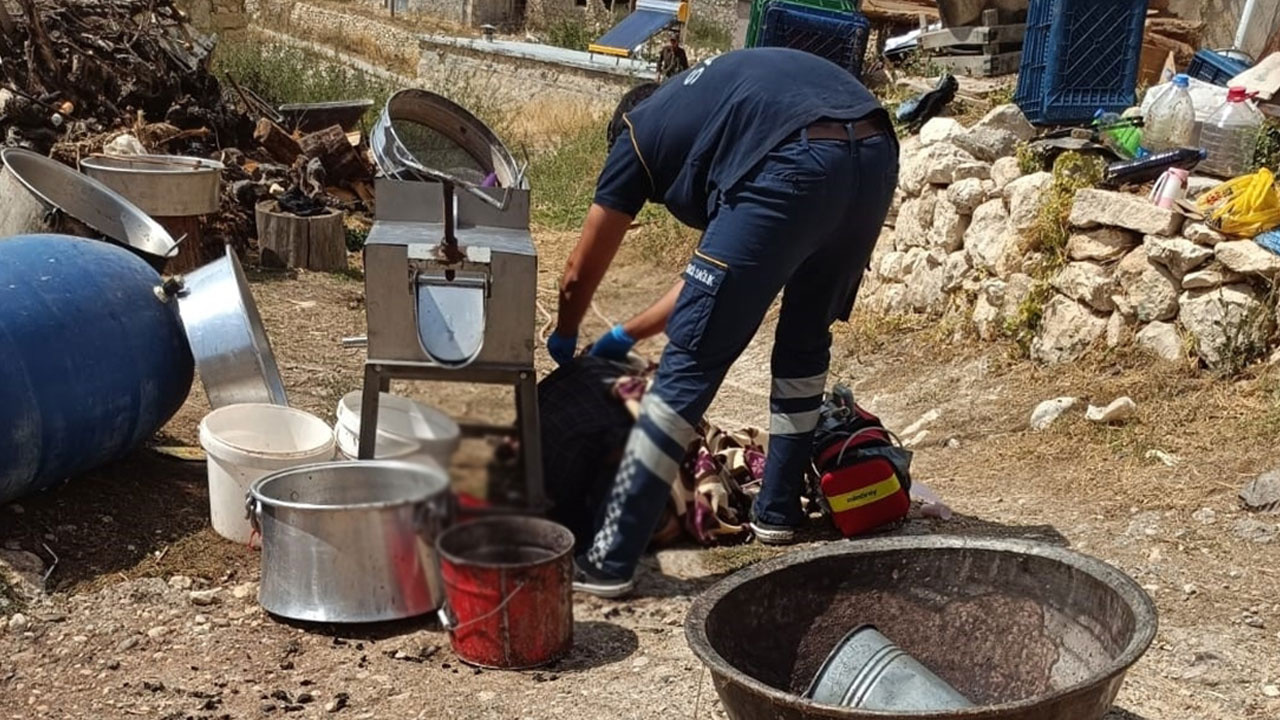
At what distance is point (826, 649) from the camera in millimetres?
2635

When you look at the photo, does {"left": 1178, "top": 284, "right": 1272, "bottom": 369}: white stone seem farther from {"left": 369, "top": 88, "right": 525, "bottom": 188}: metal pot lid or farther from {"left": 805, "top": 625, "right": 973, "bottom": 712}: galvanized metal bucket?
{"left": 369, "top": 88, "right": 525, "bottom": 188}: metal pot lid

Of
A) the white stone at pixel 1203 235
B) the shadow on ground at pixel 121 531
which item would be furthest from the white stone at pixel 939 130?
the shadow on ground at pixel 121 531

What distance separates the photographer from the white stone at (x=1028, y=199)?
222 inches

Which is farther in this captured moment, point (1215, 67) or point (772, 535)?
point (1215, 67)

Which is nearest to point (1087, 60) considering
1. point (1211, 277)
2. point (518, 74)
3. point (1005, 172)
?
point (1005, 172)

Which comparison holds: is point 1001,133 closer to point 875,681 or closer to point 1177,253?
point 1177,253

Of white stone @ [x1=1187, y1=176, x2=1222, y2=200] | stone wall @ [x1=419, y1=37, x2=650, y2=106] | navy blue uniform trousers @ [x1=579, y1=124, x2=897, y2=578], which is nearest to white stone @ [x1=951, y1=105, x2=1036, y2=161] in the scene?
white stone @ [x1=1187, y1=176, x2=1222, y2=200]

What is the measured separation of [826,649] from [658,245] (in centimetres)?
94

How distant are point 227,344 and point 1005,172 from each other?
376cm

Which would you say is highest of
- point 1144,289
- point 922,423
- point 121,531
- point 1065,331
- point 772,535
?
point 1144,289

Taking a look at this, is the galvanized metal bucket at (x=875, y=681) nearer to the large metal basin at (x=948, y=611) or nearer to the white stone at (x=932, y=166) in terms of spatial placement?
the large metal basin at (x=948, y=611)

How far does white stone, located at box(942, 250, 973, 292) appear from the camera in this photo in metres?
6.16

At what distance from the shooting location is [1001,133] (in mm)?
6176

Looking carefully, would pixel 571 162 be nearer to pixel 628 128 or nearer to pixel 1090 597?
pixel 1090 597
